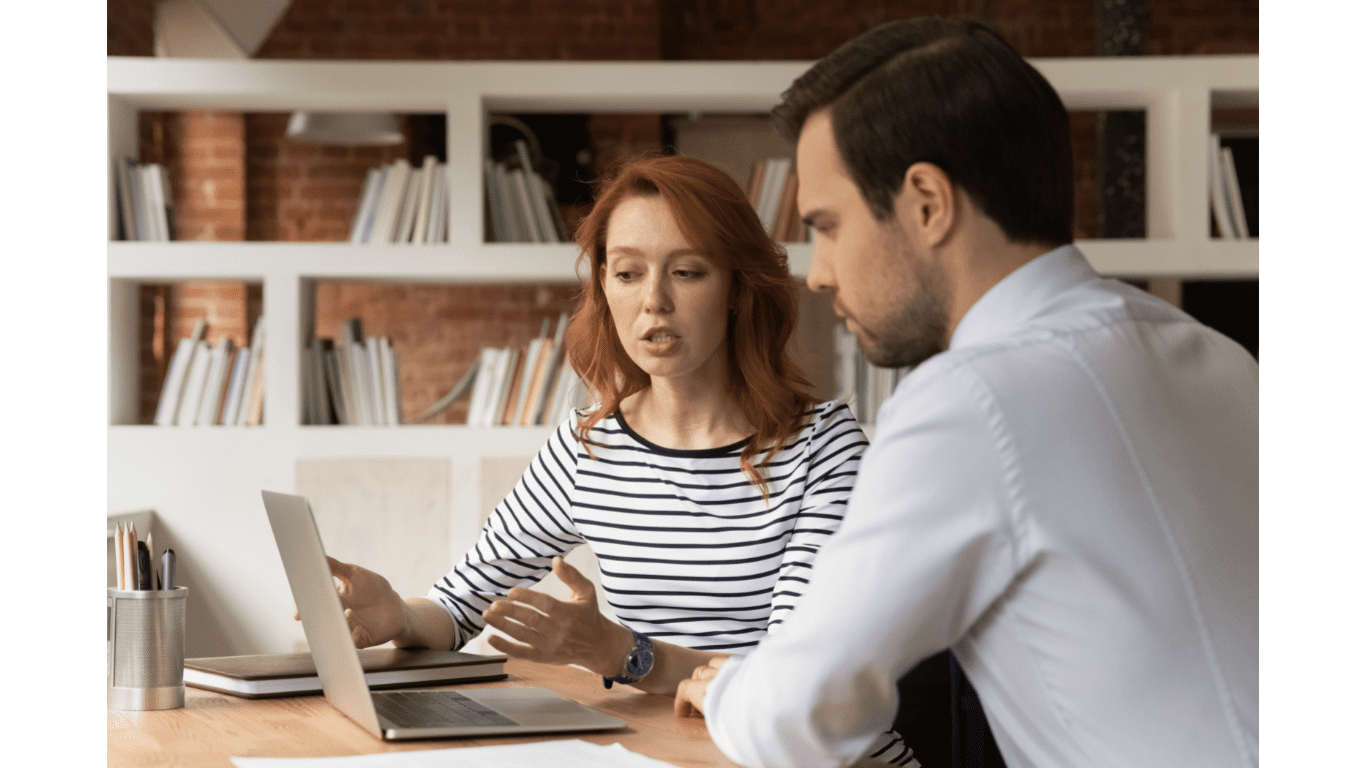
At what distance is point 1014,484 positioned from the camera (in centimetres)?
85

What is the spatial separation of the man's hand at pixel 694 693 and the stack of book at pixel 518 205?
2.59 metres

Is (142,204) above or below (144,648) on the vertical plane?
above

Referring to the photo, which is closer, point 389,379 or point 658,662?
point 658,662

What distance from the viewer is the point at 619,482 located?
1761mm

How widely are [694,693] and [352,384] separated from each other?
2.60 meters

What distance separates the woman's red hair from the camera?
5.59 feet

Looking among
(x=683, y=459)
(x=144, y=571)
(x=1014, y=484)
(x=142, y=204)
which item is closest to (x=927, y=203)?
(x=1014, y=484)

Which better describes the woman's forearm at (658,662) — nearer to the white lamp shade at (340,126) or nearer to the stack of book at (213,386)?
the stack of book at (213,386)

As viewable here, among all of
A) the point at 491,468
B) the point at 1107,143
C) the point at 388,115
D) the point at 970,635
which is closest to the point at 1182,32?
the point at 1107,143

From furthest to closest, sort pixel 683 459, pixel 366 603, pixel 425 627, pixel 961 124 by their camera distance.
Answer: pixel 683 459 < pixel 425 627 < pixel 366 603 < pixel 961 124

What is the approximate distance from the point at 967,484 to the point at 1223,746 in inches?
10.6

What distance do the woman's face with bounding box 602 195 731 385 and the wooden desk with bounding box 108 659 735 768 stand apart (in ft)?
1.74

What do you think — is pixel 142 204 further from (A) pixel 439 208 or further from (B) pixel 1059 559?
(B) pixel 1059 559
